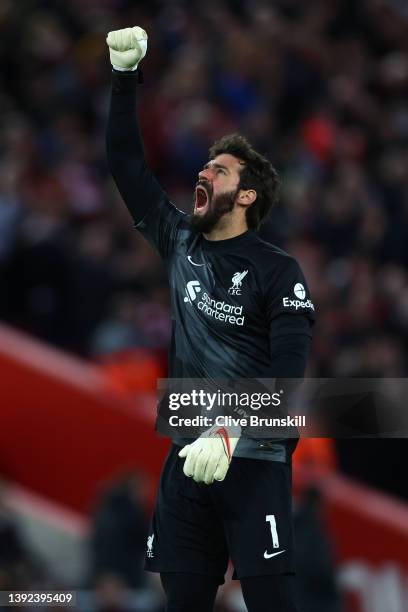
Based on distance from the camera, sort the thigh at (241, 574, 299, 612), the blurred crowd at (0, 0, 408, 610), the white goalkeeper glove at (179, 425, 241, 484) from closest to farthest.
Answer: the white goalkeeper glove at (179, 425, 241, 484) < the thigh at (241, 574, 299, 612) < the blurred crowd at (0, 0, 408, 610)

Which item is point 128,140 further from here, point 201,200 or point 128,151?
point 201,200

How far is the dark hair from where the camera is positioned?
5121 mm

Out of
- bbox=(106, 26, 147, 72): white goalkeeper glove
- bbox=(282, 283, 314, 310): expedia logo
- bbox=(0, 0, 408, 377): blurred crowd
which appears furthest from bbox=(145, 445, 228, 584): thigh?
bbox=(0, 0, 408, 377): blurred crowd

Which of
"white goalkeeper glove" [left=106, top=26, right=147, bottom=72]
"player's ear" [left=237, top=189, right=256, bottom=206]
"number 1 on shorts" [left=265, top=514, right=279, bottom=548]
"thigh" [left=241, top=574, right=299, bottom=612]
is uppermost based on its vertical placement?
"white goalkeeper glove" [left=106, top=26, right=147, bottom=72]

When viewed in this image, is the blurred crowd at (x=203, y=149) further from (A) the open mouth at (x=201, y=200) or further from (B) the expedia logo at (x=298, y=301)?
(B) the expedia logo at (x=298, y=301)

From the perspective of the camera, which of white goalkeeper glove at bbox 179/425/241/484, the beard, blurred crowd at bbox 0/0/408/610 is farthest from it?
blurred crowd at bbox 0/0/408/610

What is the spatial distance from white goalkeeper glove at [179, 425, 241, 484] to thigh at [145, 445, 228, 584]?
377mm

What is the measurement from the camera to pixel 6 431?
32.9 feet

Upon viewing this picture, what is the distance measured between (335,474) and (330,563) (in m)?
1.55

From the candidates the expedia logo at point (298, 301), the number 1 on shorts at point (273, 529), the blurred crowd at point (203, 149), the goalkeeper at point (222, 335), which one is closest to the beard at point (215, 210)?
the goalkeeper at point (222, 335)

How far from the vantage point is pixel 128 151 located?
5.20 metres

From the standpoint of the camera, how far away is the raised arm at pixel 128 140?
511cm

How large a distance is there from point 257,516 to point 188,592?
0.36 metres

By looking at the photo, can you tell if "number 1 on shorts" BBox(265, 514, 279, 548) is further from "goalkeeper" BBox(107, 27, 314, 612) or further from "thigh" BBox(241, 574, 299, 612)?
"thigh" BBox(241, 574, 299, 612)
